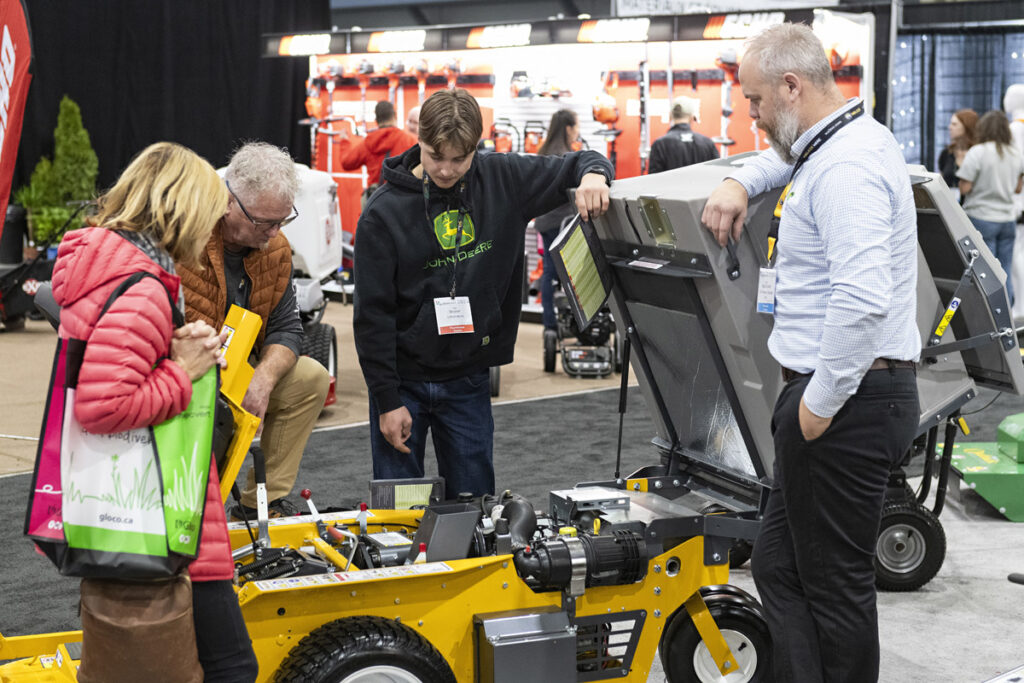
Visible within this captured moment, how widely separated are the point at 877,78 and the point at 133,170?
7.77 m

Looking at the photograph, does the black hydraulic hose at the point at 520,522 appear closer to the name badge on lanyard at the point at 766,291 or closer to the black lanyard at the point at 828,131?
the name badge on lanyard at the point at 766,291

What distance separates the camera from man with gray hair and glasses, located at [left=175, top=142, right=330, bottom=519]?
10.7 ft

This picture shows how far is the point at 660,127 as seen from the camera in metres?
10.3

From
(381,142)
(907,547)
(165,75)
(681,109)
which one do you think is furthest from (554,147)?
(165,75)

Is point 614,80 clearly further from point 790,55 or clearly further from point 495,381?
point 790,55

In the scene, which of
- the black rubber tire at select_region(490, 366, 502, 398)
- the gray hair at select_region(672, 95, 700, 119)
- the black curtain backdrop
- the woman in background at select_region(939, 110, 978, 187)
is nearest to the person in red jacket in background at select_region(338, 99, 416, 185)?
the gray hair at select_region(672, 95, 700, 119)

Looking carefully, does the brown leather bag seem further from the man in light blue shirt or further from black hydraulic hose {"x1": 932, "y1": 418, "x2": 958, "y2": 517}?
black hydraulic hose {"x1": 932, "y1": 418, "x2": 958, "y2": 517}

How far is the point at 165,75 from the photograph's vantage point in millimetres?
14773

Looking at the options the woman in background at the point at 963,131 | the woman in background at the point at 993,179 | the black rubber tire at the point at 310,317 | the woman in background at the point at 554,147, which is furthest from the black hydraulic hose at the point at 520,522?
the woman in background at the point at 963,131

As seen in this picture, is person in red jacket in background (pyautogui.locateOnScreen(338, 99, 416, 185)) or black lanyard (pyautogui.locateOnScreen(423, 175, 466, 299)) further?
person in red jacket in background (pyautogui.locateOnScreen(338, 99, 416, 185))

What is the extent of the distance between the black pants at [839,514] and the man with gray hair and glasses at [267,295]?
1527 mm

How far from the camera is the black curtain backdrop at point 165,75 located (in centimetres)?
1391

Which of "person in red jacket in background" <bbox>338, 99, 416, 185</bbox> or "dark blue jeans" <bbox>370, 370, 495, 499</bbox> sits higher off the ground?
"person in red jacket in background" <bbox>338, 99, 416, 185</bbox>

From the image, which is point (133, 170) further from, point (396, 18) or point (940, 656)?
point (396, 18)
